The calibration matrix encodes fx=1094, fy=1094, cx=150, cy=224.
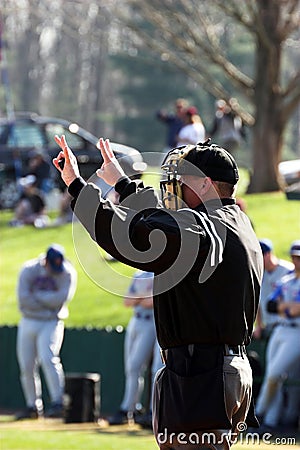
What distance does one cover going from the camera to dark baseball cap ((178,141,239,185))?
4.74 m

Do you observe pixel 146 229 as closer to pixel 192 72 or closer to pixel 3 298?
pixel 3 298

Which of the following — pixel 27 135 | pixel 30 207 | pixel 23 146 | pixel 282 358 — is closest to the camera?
pixel 282 358

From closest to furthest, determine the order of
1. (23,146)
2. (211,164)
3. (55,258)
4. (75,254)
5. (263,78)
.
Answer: (211,164) → (55,258) → (75,254) → (263,78) → (23,146)

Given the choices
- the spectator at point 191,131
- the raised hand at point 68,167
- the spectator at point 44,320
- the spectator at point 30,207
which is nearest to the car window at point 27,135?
the spectator at point 30,207

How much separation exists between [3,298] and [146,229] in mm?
14646

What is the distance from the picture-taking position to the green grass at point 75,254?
16.6 m

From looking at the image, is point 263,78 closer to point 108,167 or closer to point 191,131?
point 191,131

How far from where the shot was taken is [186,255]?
4406 millimetres

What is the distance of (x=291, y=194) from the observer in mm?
15727

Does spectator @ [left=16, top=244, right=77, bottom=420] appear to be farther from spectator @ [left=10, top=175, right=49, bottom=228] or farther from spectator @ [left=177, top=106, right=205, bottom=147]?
spectator @ [left=10, top=175, right=49, bottom=228]

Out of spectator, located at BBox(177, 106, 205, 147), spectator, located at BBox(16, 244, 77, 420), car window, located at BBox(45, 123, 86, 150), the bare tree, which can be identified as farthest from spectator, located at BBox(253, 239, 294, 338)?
car window, located at BBox(45, 123, 86, 150)

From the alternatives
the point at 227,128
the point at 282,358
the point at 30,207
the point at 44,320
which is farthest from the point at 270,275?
the point at 30,207

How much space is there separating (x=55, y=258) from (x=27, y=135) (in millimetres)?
12504

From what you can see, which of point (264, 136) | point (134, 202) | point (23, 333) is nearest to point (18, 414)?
point (23, 333)
